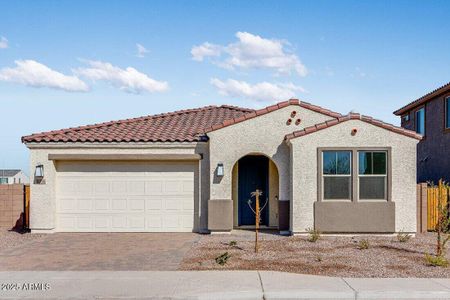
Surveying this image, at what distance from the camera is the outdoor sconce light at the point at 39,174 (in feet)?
51.2

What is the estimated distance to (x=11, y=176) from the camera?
144ft

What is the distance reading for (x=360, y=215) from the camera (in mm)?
14484

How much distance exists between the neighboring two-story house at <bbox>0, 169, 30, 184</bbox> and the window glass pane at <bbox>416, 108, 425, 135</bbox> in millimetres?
33880

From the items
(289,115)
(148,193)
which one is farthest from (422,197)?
(148,193)

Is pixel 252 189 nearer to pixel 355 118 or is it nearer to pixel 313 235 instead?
pixel 313 235

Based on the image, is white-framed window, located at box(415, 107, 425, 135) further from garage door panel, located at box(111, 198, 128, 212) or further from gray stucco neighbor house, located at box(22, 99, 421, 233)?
garage door panel, located at box(111, 198, 128, 212)

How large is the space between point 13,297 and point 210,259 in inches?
172

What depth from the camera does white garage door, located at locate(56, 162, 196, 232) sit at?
15859 millimetres

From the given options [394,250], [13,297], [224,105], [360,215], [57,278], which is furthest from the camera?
[224,105]

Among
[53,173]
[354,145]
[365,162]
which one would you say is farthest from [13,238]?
[365,162]

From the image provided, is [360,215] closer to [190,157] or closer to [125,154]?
[190,157]

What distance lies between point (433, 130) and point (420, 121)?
216cm

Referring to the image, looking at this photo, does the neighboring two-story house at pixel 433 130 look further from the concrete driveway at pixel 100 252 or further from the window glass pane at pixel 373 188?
the concrete driveway at pixel 100 252

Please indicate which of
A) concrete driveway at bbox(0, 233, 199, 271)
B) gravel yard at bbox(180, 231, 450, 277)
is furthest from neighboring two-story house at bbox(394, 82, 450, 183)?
concrete driveway at bbox(0, 233, 199, 271)
